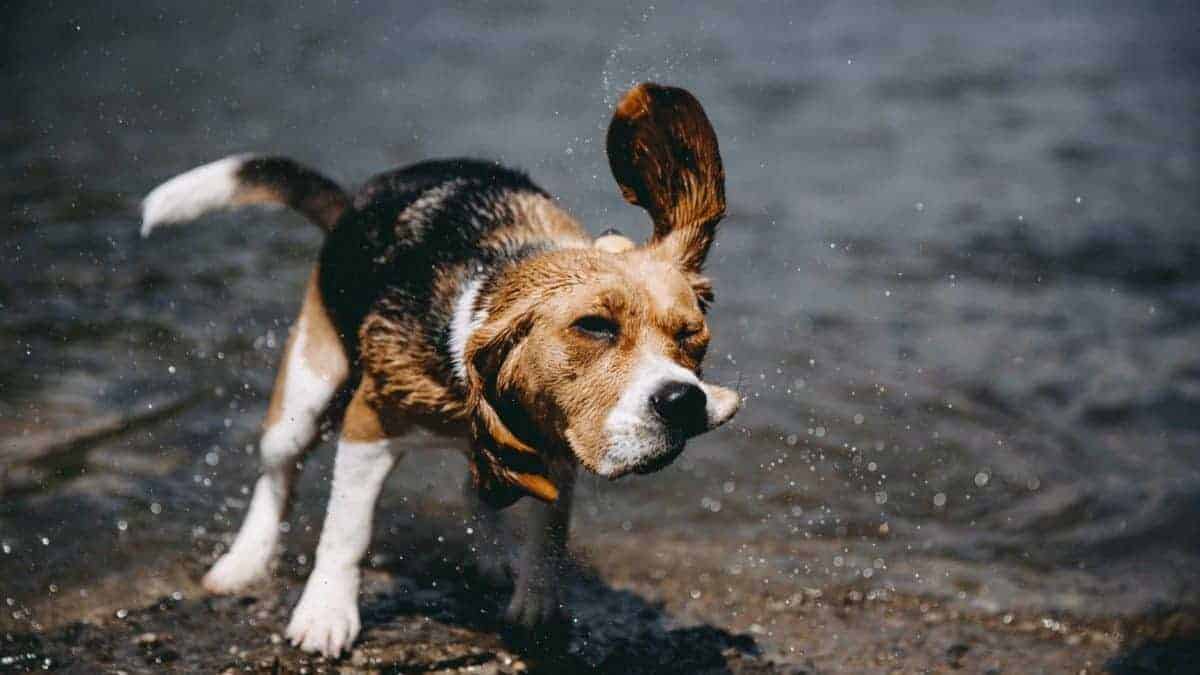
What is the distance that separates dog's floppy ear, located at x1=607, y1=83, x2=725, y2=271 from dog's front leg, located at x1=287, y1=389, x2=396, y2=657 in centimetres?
115

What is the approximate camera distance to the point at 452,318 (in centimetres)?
377

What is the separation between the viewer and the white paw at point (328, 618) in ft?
13.5

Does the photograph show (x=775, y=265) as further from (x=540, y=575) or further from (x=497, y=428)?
(x=497, y=428)

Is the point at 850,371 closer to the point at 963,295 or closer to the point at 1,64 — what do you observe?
the point at 963,295

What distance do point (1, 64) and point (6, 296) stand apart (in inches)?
267

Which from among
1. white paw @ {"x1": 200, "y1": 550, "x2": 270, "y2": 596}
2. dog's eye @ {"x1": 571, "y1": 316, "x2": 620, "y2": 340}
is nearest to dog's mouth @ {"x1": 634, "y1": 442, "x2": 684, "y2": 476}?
dog's eye @ {"x1": 571, "y1": 316, "x2": 620, "y2": 340}

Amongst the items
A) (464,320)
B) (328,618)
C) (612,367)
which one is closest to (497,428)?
(612,367)

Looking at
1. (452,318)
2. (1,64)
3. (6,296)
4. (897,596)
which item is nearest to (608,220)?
(6,296)

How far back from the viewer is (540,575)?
438 centimetres

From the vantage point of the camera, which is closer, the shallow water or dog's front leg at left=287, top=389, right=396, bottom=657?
dog's front leg at left=287, top=389, right=396, bottom=657

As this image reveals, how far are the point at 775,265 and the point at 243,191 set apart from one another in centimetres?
463

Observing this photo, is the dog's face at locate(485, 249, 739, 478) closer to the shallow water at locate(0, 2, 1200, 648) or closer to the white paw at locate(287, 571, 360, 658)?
the shallow water at locate(0, 2, 1200, 648)

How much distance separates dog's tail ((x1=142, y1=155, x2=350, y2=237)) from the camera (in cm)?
468

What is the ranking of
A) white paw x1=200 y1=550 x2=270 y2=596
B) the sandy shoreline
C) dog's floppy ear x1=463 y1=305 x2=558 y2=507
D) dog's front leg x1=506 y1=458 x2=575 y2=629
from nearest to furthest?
dog's floppy ear x1=463 y1=305 x2=558 y2=507 → the sandy shoreline → dog's front leg x1=506 y1=458 x2=575 y2=629 → white paw x1=200 y1=550 x2=270 y2=596
